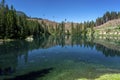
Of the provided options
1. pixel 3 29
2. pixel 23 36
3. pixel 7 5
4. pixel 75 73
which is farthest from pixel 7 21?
pixel 75 73

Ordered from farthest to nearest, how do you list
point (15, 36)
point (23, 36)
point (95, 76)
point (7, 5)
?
point (7, 5), point (23, 36), point (15, 36), point (95, 76)

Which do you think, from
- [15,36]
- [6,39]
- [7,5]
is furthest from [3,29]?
[7,5]

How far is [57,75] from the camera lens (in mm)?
38500

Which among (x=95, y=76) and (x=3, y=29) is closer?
(x=95, y=76)

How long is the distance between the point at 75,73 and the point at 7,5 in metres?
141

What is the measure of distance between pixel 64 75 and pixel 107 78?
751 centimetres

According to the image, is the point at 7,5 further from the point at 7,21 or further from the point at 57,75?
the point at 57,75

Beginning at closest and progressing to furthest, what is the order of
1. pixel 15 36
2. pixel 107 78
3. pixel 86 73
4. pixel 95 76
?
1. pixel 107 78
2. pixel 95 76
3. pixel 86 73
4. pixel 15 36

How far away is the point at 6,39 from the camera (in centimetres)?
12419

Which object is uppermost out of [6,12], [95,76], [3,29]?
[6,12]

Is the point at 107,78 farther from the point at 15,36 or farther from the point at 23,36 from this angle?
the point at 23,36

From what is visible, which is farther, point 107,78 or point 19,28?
point 19,28

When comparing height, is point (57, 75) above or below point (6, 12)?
below

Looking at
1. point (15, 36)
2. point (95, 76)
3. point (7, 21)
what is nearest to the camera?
point (95, 76)
